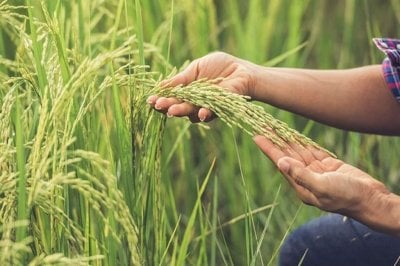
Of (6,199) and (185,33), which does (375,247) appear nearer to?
(6,199)

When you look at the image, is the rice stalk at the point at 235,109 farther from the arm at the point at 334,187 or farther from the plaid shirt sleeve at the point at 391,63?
the plaid shirt sleeve at the point at 391,63

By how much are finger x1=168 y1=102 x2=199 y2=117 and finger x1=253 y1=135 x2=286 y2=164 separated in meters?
0.13

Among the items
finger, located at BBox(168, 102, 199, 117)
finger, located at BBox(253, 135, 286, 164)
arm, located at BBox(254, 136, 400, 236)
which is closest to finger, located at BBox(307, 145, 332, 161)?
arm, located at BBox(254, 136, 400, 236)

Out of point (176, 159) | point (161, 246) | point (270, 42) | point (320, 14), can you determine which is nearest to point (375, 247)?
point (161, 246)

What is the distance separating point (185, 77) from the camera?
2172mm

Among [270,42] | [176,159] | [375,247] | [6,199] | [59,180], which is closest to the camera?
[59,180]

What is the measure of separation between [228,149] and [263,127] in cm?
131

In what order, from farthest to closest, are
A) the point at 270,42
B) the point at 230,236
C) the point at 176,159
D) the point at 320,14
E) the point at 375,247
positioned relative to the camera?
the point at 320,14
the point at 270,42
the point at 176,159
the point at 230,236
the point at 375,247

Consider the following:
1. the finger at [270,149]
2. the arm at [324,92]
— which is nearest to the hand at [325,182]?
the finger at [270,149]

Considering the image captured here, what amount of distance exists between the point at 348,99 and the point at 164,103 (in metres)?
0.56

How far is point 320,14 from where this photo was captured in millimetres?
4047

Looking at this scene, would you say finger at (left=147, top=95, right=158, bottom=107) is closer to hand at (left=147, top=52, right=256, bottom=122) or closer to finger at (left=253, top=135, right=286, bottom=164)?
hand at (left=147, top=52, right=256, bottom=122)

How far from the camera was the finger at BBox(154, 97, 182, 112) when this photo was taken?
77.7 inches

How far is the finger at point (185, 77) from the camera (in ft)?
6.82
